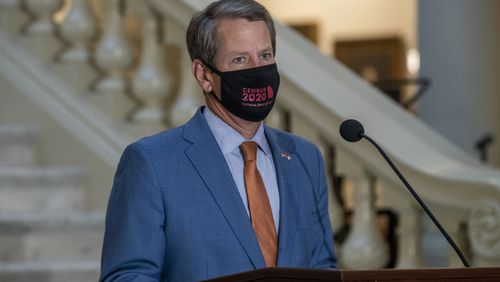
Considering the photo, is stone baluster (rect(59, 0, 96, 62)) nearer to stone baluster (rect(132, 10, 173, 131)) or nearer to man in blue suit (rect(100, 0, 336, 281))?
stone baluster (rect(132, 10, 173, 131))

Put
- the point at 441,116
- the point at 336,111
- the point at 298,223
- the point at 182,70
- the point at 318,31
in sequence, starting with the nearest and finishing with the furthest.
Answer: the point at 298,223 < the point at 336,111 < the point at 182,70 < the point at 441,116 < the point at 318,31

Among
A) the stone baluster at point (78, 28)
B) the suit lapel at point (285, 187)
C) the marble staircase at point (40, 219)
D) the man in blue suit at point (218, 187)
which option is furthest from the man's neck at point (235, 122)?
the stone baluster at point (78, 28)

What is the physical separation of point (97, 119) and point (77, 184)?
0.33m

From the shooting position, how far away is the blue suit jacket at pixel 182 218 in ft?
10.6

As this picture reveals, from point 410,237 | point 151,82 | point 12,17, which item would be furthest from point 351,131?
point 12,17

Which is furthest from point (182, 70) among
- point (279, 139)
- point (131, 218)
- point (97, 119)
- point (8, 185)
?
point (131, 218)

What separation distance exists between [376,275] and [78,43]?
3.42 meters

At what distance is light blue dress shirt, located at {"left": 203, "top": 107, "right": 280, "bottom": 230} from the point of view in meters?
3.43

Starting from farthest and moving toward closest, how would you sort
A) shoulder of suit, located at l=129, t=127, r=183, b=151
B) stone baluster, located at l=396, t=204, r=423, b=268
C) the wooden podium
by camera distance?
1. stone baluster, located at l=396, t=204, r=423, b=268
2. shoulder of suit, located at l=129, t=127, r=183, b=151
3. the wooden podium

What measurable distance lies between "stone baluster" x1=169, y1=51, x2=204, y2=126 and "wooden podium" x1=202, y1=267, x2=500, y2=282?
2760 mm

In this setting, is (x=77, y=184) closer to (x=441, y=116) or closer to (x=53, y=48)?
(x=53, y=48)

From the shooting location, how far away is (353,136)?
330cm

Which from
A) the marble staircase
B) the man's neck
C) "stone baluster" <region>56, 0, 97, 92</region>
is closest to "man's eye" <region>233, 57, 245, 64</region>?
the man's neck

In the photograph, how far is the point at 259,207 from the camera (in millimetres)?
3385
